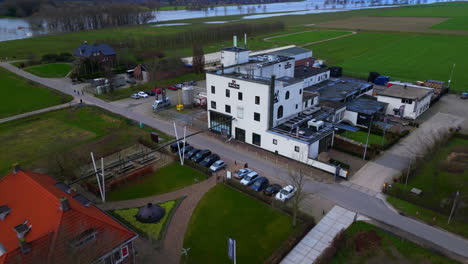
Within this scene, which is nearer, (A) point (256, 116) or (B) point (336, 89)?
(A) point (256, 116)

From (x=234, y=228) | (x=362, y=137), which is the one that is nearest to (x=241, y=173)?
(x=234, y=228)

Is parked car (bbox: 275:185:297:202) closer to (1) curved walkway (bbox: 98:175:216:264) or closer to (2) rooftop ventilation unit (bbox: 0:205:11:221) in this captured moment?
(1) curved walkway (bbox: 98:175:216:264)

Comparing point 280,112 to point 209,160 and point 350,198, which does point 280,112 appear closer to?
point 209,160

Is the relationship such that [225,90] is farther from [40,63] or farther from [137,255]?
[40,63]

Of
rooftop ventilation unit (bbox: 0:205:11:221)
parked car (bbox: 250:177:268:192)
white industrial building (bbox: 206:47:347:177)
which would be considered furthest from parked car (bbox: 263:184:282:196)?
rooftop ventilation unit (bbox: 0:205:11:221)

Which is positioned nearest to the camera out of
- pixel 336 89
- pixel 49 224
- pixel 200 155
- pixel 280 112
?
pixel 49 224
